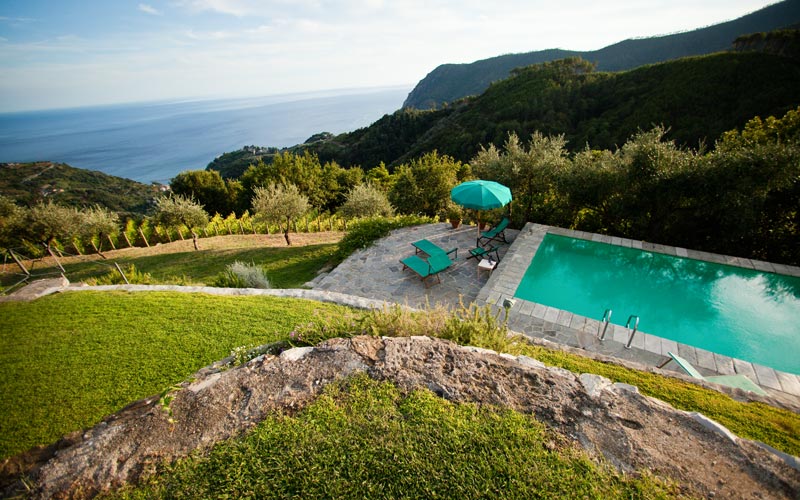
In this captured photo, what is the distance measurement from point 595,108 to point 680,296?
6383 centimetres

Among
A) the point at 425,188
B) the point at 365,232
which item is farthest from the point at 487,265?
the point at 425,188

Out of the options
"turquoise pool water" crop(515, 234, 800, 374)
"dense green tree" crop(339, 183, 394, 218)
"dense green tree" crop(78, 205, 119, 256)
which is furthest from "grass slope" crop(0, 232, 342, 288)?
"turquoise pool water" crop(515, 234, 800, 374)

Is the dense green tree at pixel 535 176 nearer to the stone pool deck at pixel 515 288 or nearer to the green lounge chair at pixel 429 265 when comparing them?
the stone pool deck at pixel 515 288

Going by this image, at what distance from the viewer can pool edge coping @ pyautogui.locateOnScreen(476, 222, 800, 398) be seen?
5414 millimetres

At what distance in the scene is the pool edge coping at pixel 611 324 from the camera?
17.8ft

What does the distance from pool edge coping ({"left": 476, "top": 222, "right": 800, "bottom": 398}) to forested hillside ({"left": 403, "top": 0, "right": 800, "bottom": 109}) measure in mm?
96880

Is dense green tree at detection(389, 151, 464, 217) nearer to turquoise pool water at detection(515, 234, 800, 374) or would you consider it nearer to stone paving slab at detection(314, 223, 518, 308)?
stone paving slab at detection(314, 223, 518, 308)

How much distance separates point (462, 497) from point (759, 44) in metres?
76.9

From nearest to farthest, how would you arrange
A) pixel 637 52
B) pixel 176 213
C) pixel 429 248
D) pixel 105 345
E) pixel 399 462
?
pixel 399 462 < pixel 105 345 < pixel 429 248 < pixel 176 213 < pixel 637 52

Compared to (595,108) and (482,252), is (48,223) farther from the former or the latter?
(595,108)

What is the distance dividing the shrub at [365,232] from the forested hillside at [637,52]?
101 meters

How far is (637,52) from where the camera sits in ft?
303

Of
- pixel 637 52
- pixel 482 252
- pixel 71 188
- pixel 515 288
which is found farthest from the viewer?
pixel 637 52

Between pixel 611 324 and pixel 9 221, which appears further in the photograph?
pixel 9 221
